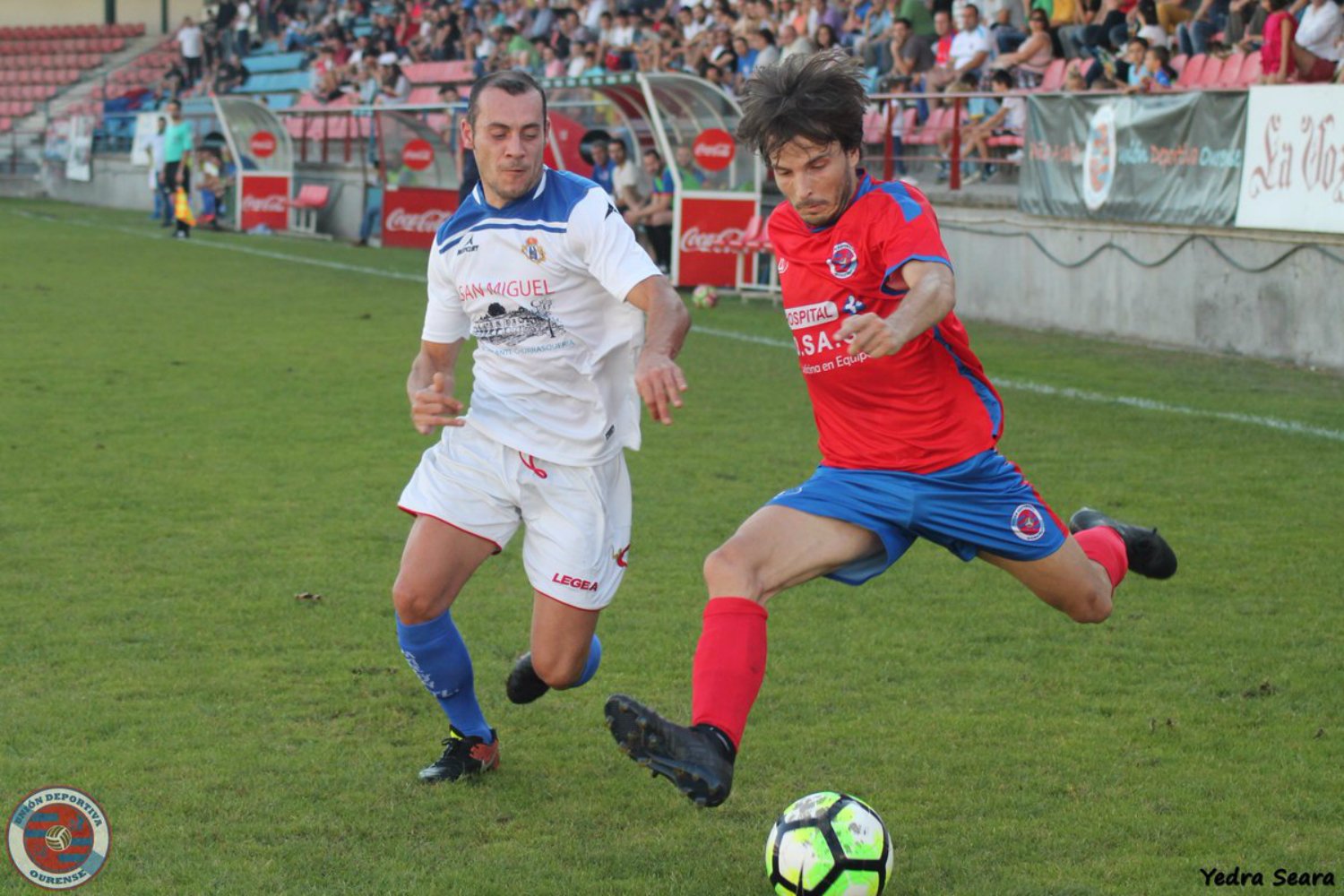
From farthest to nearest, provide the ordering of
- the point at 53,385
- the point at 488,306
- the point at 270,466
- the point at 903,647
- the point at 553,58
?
the point at 553,58 → the point at 53,385 → the point at 270,466 → the point at 903,647 → the point at 488,306

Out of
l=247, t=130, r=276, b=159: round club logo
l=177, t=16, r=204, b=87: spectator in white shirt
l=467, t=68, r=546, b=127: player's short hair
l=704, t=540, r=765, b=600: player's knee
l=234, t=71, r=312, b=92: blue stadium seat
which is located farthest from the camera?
l=177, t=16, r=204, b=87: spectator in white shirt

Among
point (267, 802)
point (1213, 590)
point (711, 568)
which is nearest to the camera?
point (711, 568)

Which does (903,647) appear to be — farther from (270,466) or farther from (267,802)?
(270,466)

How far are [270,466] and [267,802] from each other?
4.91m

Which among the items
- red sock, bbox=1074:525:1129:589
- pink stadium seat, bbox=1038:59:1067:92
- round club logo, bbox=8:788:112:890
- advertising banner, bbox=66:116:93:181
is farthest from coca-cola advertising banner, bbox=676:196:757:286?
advertising banner, bbox=66:116:93:181

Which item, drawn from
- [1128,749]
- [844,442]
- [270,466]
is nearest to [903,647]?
[1128,749]

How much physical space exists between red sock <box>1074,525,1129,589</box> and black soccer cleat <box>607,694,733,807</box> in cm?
184

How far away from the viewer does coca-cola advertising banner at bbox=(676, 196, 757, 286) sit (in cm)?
1872

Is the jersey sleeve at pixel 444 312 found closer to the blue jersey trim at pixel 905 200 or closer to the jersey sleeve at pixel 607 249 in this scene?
the jersey sleeve at pixel 607 249

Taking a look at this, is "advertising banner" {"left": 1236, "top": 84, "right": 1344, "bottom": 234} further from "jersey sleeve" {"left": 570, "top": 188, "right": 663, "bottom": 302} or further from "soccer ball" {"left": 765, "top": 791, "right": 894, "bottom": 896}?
"soccer ball" {"left": 765, "top": 791, "right": 894, "bottom": 896}

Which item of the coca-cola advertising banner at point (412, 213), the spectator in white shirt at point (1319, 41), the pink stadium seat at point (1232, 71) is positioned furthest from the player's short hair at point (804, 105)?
the coca-cola advertising banner at point (412, 213)

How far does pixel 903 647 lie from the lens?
5824 mm

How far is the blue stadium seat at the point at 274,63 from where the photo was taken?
39594 mm

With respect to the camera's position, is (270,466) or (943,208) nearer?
(270,466)
